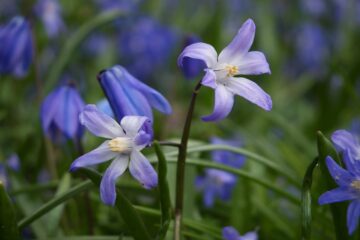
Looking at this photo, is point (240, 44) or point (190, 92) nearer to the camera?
point (240, 44)

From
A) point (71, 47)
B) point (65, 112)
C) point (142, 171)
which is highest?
point (71, 47)

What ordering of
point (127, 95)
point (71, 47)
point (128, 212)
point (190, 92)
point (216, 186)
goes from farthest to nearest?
point (190, 92) < point (71, 47) < point (216, 186) < point (127, 95) < point (128, 212)

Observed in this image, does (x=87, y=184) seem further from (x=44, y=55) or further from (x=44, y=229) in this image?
(x=44, y=55)

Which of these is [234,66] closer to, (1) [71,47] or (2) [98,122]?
(2) [98,122]

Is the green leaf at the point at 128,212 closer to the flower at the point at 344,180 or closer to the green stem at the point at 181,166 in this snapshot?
the green stem at the point at 181,166

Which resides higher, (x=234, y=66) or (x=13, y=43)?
(x=13, y=43)

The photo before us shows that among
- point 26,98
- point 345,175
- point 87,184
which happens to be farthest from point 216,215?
point 26,98

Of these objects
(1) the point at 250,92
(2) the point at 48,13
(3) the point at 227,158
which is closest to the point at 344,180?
(1) the point at 250,92

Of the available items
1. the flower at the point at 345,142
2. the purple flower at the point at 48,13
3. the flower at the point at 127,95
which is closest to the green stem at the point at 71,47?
the purple flower at the point at 48,13
